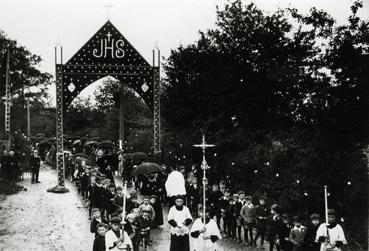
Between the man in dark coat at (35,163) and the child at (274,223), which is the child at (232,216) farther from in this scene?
the man in dark coat at (35,163)

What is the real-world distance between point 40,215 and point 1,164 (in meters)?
8.32

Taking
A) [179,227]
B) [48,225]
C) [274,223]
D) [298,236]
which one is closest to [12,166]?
[48,225]

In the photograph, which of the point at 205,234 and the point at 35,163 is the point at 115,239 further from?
the point at 35,163

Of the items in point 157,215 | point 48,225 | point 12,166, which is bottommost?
point 48,225

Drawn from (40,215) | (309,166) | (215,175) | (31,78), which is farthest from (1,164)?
(31,78)

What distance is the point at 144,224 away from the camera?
1427 centimetres

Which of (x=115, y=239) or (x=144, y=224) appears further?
(x=144, y=224)

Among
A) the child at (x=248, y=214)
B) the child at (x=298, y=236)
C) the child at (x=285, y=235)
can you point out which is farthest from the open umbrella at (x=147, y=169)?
the child at (x=298, y=236)

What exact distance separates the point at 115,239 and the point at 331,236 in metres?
4.78

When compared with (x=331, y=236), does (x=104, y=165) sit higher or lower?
higher

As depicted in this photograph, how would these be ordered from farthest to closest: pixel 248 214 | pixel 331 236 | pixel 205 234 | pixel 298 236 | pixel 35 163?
pixel 35 163 < pixel 248 214 < pixel 298 236 < pixel 205 234 < pixel 331 236

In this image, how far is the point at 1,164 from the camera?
26.2 meters

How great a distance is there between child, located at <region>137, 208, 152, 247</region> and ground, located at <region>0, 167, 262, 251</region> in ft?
1.65

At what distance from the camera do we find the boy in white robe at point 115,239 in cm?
1074
